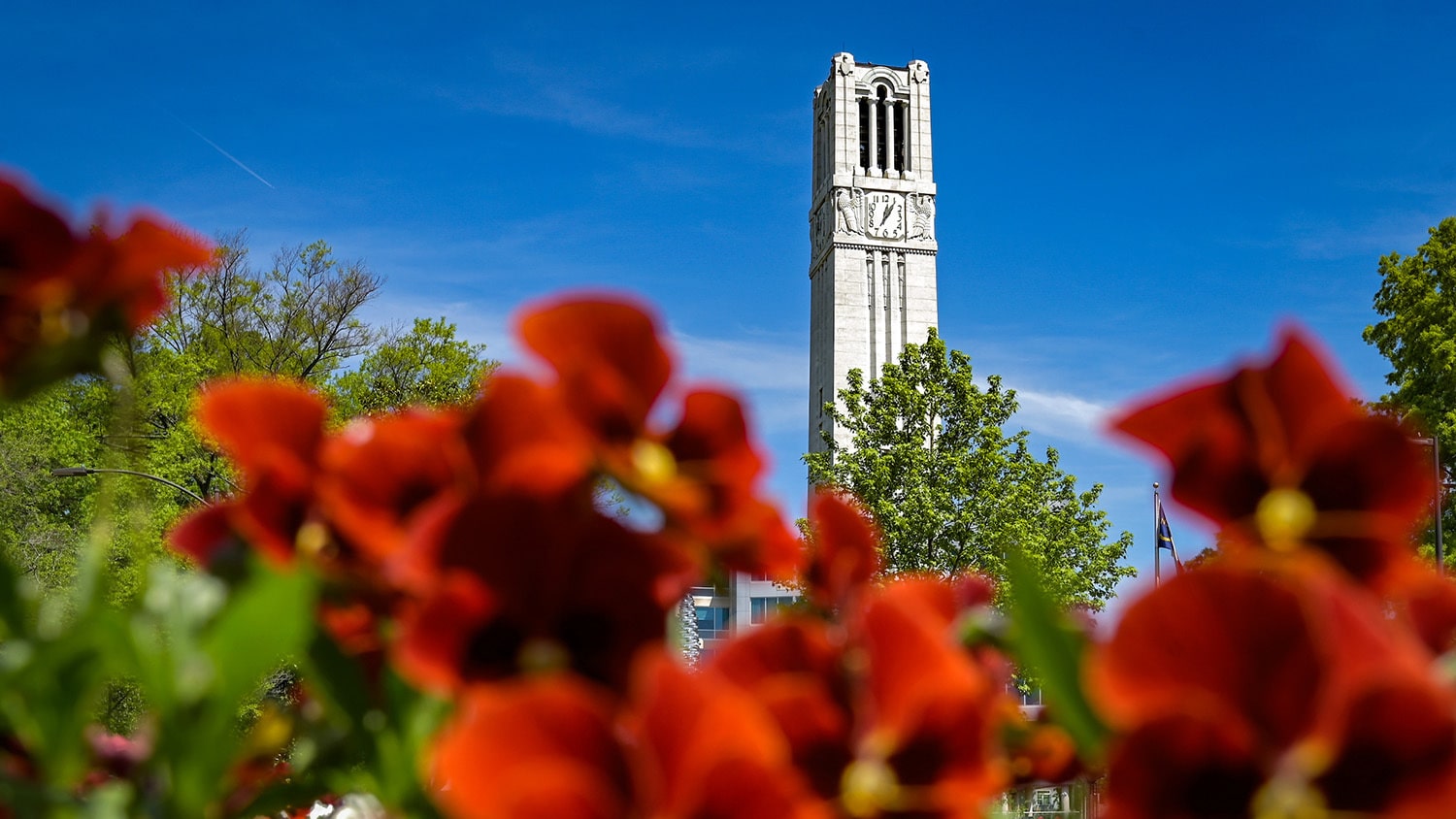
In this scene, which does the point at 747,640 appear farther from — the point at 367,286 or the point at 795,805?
the point at 367,286

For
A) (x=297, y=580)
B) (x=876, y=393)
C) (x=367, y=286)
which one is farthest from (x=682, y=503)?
(x=876, y=393)

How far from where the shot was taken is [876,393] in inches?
1123

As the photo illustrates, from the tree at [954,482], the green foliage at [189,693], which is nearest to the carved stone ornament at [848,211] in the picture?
the tree at [954,482]

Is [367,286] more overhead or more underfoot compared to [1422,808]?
more overhead

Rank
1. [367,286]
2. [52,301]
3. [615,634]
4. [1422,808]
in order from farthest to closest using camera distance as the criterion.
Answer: [367,286] < [52,301] < [615,634] < [1422,808]

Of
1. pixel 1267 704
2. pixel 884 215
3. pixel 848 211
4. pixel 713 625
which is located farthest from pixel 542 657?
pixel 884 215

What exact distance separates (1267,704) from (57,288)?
0.64 meters

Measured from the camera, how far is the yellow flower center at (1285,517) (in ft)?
1.77

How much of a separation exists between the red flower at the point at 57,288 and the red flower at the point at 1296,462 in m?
0.57

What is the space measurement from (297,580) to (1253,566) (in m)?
0.38

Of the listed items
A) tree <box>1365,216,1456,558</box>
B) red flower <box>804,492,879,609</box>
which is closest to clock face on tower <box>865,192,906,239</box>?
tree <box>1365,216,1456,558</box>

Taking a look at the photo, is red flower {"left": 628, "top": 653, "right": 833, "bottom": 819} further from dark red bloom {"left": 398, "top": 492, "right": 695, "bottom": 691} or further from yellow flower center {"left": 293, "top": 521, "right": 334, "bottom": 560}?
yellow flower center {"left": 293, "top": 521, "right": 334, "bottom": 560}

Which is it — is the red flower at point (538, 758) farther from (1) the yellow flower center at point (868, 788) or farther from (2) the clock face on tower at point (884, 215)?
(2) the clock face on tower at point (884, 215)

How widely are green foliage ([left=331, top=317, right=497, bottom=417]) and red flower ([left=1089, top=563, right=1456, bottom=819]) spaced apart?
835 inches
